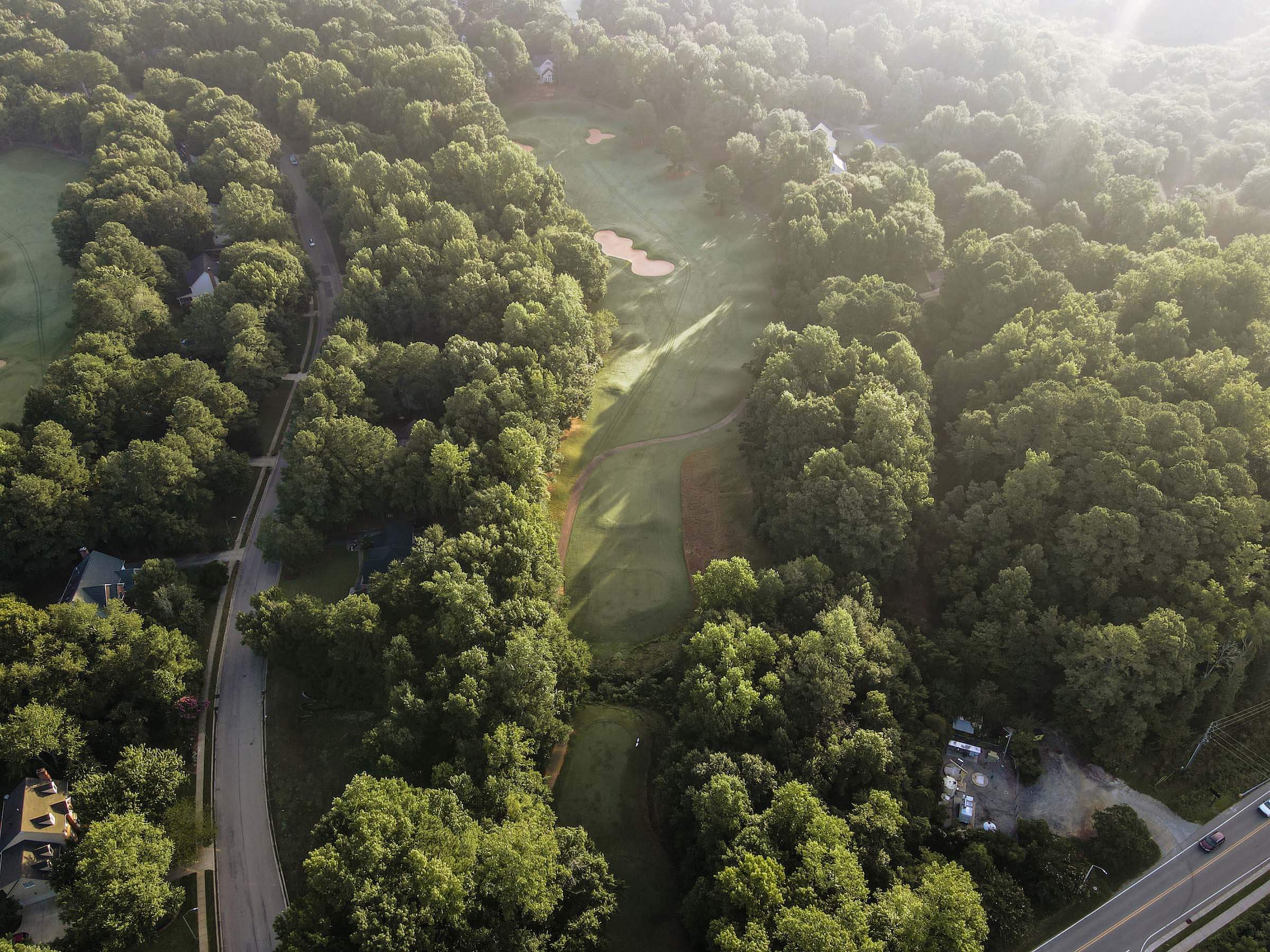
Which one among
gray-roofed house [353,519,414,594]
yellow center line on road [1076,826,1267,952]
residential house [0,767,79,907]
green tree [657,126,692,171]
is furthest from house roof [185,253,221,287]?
yellow center line on road [1076,826,1267,952]

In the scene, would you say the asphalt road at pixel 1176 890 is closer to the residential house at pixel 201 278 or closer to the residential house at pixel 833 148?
the residential house at pixel 833 148

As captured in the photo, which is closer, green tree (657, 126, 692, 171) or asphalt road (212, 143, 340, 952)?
asphalt road (212, 143, 340, 952)

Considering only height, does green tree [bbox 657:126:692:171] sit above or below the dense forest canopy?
above

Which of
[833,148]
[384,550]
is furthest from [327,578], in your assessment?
[833,148]

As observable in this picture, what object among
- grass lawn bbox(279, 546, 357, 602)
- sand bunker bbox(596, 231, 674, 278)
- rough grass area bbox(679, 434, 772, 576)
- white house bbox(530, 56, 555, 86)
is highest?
white house bbox(530, 56, 555, 86)

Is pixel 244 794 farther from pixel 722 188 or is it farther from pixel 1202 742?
pixel 722 188

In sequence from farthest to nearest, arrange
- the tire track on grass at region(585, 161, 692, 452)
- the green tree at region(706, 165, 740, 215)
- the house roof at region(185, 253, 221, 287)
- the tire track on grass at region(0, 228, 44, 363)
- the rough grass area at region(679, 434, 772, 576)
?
the green tree at region(706, 165, 740, 215) < the house roof at region(185, 253, 221, 287) < the tire track on grass at region(0, 228, 44, 363) < the tire track on grass at region(585, 161, 692, 452) < the rough grass area at region(679, 434, 772, 576)

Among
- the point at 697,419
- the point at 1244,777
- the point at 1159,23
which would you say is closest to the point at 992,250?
the point at 697,419

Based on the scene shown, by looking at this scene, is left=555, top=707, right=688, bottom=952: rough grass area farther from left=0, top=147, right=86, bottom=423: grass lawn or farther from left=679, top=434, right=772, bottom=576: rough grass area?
left=0, top=147, right=86, bottom=423: grass lawn
